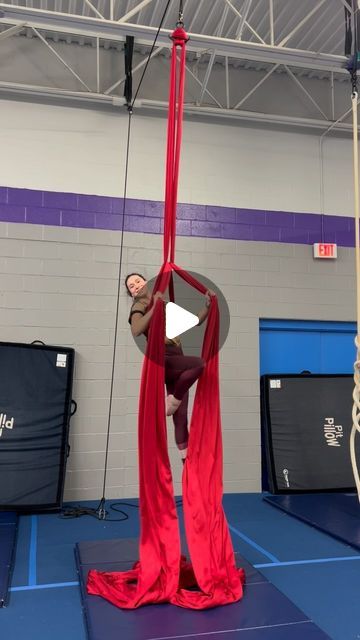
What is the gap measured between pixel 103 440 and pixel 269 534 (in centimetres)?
170

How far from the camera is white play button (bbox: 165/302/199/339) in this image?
2.78 m

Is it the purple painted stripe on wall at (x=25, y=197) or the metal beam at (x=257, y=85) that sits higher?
the metal beam at (x=257, y=85)

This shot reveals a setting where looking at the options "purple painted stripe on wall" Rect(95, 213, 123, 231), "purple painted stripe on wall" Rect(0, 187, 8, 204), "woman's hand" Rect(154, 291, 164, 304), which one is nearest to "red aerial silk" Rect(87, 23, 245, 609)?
"woman's hand" Rect(154, 291, 164, 304)

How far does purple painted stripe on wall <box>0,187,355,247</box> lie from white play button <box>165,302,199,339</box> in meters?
2.05

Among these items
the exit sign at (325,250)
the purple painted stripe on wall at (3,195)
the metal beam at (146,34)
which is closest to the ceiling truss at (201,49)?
the metal beam at (146,34)

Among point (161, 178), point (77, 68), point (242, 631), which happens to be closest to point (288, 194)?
point (161, 178)

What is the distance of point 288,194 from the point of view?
5266mm

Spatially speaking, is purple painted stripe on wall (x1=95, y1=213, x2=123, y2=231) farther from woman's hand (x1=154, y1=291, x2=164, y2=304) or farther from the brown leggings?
woman's hand (x1=154, y1=291, x2=164, y2=304)

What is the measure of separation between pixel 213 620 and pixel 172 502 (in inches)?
22.2

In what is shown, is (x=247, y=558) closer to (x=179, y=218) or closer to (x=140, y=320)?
(x=140, y=320)

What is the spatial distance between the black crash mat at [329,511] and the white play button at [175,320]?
1794 mm

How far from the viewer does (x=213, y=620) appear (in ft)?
7.46

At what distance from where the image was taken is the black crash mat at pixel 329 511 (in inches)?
138
